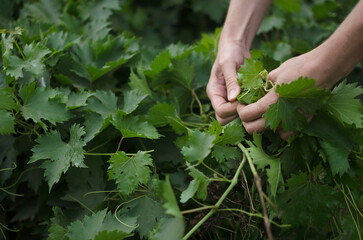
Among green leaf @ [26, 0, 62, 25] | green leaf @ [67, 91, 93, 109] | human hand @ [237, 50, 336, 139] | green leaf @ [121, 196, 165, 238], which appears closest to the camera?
human hand @ [237, 50, 336, 139]

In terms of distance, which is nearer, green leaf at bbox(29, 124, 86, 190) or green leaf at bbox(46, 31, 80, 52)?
green leaf at bbox(29, 124, 86, 190)

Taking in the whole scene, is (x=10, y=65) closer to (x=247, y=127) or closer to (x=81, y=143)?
(x=81, y=143)

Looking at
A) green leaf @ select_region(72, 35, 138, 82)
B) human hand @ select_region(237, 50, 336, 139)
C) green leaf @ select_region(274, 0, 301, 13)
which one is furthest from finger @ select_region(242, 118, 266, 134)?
green leaf @ select_region(274, 0, 301, 13)

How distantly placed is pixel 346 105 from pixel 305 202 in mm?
→ 256

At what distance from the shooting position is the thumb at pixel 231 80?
0.86 m

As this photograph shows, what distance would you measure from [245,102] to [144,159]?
30 centimetres

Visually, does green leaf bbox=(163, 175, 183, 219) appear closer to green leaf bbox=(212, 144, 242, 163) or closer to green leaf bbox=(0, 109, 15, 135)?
green leaf bbox=(212, 144, 242, 163)

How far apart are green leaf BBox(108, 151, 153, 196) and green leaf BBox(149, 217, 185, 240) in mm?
137

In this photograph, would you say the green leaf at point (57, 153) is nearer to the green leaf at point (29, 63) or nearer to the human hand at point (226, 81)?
the green leaf at point (29, 63)

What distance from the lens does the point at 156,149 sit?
99 cm

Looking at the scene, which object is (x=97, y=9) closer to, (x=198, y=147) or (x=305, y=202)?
(x=198, y=147)

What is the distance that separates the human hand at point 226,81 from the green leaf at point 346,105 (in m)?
0.24

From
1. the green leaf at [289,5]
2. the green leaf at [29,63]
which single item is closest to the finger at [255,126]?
the green leaf at [29,63]

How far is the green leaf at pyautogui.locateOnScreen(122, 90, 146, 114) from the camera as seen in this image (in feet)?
3.11
